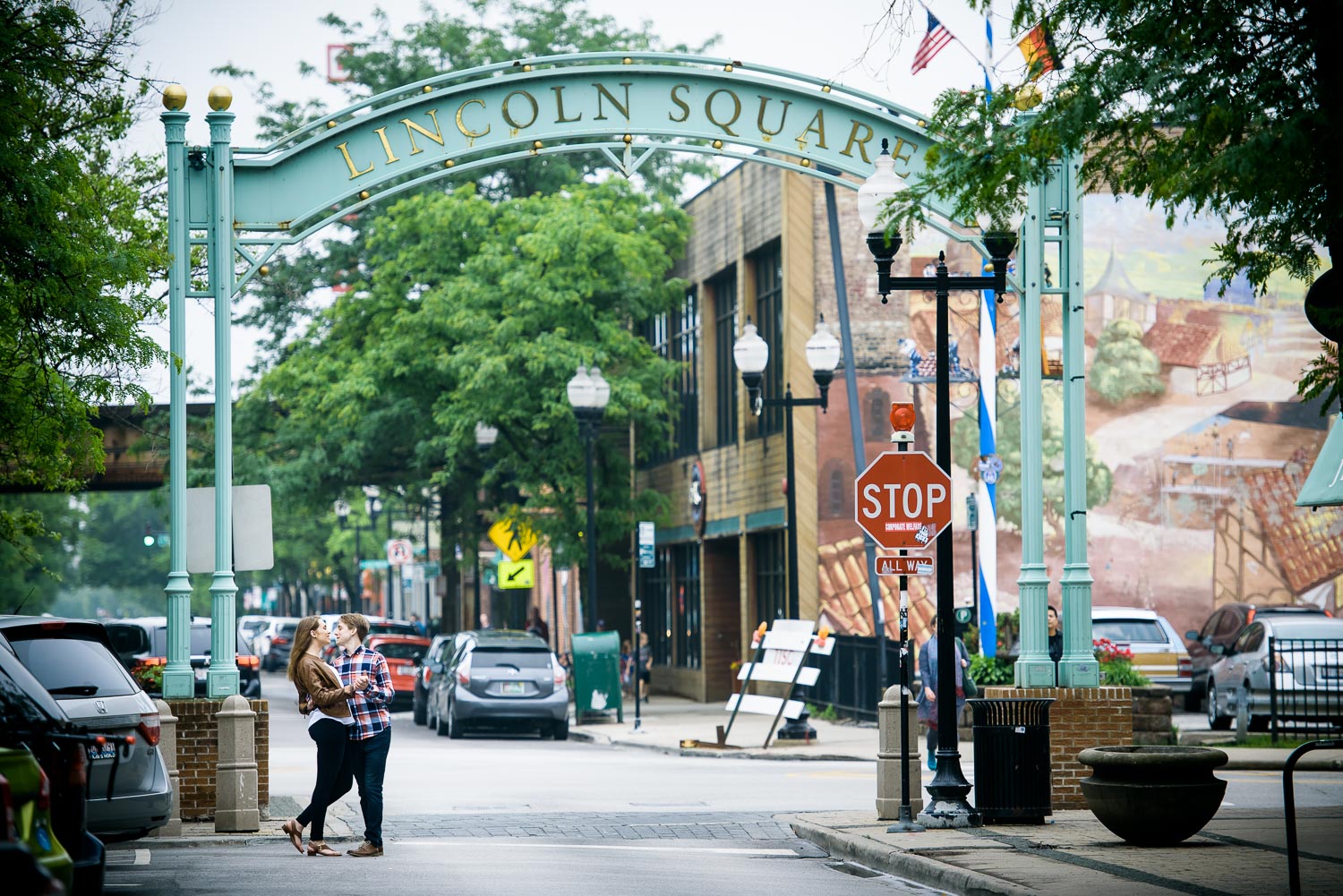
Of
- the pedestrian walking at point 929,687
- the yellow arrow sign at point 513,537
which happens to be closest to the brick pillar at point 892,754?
the pedestrian walking at point 929,687

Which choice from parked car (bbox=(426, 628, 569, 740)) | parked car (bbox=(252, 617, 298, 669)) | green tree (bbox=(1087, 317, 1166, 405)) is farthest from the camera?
parked car (bbox=(252, 617, 298, 669))

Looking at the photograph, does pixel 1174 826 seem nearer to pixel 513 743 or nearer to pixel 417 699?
pixel 513 743

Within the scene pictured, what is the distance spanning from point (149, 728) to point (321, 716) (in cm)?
181

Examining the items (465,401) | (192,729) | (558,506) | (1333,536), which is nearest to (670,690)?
(558,506)

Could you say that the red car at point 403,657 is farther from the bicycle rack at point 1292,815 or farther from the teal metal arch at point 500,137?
the bicycle rack at point 1292,815

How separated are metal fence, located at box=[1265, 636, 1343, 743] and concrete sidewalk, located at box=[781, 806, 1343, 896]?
8392 mm

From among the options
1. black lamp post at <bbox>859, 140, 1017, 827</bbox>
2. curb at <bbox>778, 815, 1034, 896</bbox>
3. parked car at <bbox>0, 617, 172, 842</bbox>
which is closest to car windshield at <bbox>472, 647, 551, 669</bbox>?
curb at <bbox>778, 815, 1034, 896</bbox>

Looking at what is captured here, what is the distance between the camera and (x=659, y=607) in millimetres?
46500

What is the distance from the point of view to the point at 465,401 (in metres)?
36.4

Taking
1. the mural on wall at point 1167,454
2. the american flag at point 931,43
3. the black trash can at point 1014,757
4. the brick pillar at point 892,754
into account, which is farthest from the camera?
the mural on wall at point 1167,454

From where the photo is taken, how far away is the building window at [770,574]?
3644cm

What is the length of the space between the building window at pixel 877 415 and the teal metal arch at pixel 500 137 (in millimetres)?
17302

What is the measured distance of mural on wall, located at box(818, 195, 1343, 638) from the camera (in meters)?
34.4

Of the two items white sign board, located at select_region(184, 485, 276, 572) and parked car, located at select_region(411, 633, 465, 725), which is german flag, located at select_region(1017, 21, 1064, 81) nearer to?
white sign board, located at select_region(184, 485, 276, 572)
